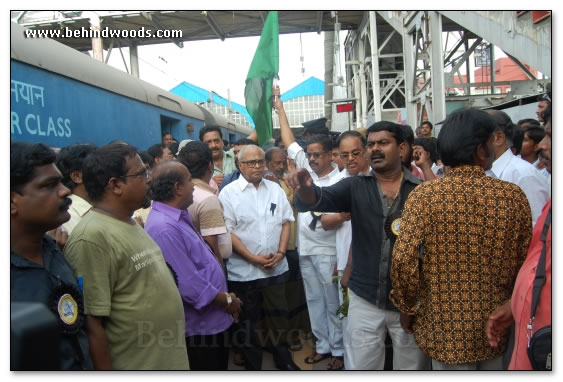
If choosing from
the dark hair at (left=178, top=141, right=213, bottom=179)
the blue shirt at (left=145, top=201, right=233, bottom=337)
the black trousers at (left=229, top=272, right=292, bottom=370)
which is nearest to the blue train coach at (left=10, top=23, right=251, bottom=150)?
the dark hair at (left=178, top=141, right=213, bottom=179)

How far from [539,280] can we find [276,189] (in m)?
2.50

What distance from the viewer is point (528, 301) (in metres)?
1.64

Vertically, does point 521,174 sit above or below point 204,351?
above

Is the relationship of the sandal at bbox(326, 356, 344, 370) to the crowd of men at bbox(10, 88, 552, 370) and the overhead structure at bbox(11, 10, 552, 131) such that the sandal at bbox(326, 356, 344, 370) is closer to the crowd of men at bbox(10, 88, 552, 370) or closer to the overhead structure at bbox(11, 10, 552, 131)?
the crowd of men at bbox(10, 88, 552, 370)

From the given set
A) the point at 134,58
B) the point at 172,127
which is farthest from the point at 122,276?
the point at 134,58

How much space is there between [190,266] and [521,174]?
1.97 meters

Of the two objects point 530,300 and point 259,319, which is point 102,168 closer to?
point 530,300

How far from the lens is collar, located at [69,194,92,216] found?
2402mm

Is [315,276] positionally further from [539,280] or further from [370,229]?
[539,280]

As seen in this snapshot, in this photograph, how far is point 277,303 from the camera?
381 centimetres

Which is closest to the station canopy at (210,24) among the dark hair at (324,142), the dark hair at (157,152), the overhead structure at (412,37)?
the overhead structure at (412,37)

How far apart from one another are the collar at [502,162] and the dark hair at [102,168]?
7.08 ft

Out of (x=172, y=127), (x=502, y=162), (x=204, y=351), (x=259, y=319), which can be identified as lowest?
(x=259, y=319)

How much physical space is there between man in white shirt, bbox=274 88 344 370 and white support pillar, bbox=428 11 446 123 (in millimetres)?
4043
